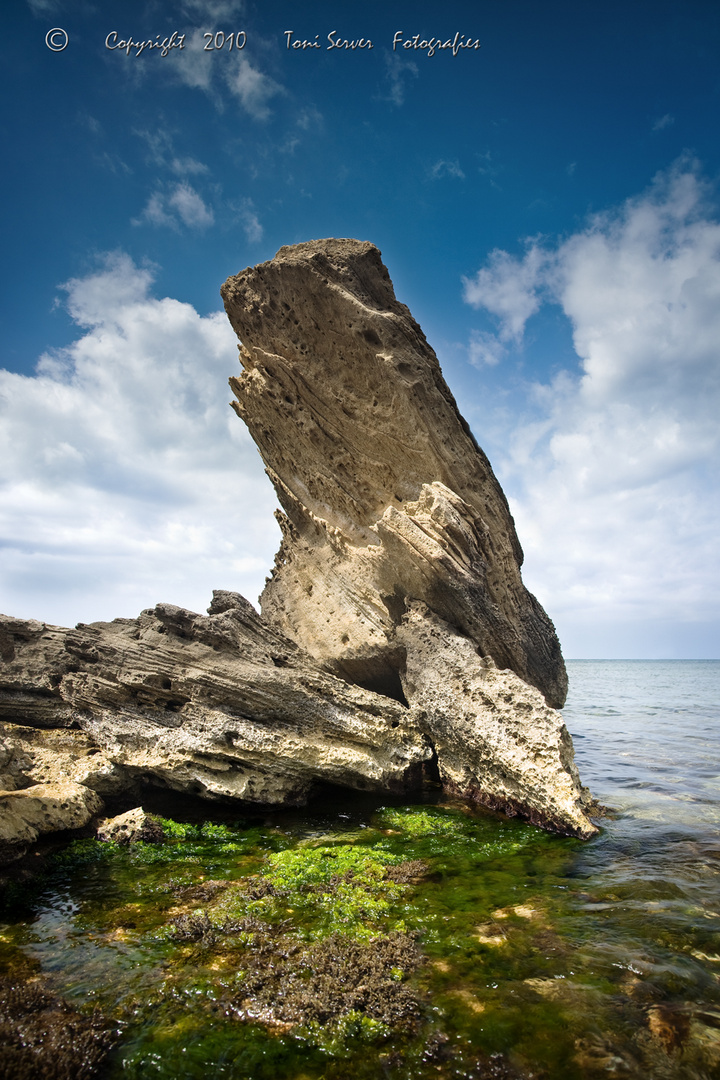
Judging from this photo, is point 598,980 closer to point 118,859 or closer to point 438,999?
point 438,999

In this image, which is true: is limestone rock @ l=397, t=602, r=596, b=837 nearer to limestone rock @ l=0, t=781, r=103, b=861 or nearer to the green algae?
the green algae

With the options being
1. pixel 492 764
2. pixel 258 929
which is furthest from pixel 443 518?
pixel 258 929

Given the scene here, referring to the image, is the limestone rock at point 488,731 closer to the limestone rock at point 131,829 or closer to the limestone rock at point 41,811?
the limestone rock at point 131,829

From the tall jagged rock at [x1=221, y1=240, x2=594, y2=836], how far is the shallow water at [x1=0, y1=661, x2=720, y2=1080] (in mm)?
3298

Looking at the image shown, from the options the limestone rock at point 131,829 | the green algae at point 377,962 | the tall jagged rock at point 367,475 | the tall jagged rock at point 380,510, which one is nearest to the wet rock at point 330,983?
the green algae at point 377,962

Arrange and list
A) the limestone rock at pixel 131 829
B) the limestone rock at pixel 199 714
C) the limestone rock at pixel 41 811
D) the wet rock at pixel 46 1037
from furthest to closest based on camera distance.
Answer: the limestone rock at pixel 199 714
the limestone rock at pixel 131 829
the limestone rock at pixel 41 811
the wet rock at pixel 46 1037

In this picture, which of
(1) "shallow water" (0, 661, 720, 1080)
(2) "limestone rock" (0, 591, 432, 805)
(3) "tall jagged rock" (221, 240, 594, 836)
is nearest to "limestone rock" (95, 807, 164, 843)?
(1) "shallow water" (0, 661, 720, 1080)

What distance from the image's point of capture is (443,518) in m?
13.6

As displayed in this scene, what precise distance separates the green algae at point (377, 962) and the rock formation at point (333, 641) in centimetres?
224

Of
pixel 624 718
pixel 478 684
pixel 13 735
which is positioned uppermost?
pixel 478 684

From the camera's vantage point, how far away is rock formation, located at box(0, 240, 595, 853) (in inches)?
422

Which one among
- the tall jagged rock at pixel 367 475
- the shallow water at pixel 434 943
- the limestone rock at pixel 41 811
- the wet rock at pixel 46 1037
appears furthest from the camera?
the tall jagged rock at pixel 367 475

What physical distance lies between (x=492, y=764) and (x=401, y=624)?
14.3ft

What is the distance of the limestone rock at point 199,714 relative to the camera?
10.9 m
